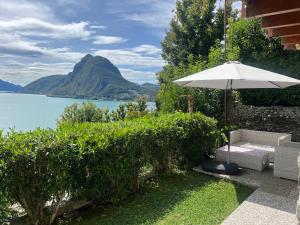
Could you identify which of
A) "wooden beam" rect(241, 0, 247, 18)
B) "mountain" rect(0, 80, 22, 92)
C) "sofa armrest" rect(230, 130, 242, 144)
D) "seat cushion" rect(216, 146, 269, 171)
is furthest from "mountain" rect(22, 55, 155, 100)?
"wooden beam" rect(241, 0, 247, 18)

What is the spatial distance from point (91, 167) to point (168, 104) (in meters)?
7.56

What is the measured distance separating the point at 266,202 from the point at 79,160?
3326 mm

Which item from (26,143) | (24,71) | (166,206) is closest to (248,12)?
(26,143)

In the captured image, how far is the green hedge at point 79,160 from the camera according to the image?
3529mm

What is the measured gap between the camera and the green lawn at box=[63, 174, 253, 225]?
14.3 feet

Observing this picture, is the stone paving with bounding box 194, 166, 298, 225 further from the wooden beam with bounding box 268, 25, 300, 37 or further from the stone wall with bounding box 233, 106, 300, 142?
the stone wall with bounding box 233, 106, 300, 142

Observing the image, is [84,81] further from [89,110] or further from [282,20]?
[282,20]

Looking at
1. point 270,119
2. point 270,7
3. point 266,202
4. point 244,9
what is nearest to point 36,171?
point 244,9

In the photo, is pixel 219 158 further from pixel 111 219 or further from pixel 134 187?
pixel 111 219

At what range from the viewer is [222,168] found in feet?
21.6

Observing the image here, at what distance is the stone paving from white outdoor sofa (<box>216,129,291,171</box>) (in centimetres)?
42

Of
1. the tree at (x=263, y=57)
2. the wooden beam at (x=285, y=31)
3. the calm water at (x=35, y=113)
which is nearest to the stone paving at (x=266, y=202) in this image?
the wooden beam at (x=285, y=31)

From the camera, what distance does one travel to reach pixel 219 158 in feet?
24.4

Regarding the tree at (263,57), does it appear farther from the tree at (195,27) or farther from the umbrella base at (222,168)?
the umbrella base at (222,168)
